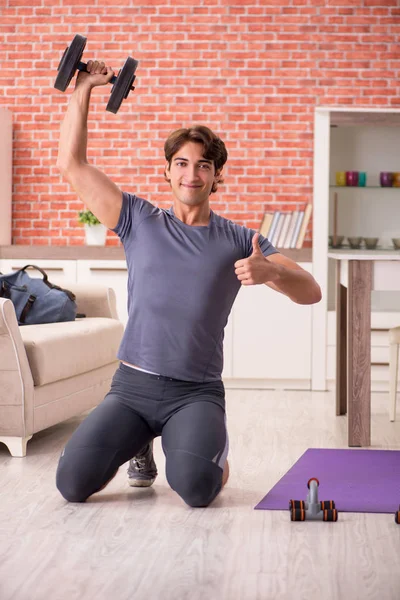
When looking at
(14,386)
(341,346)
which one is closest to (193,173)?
(14,386)

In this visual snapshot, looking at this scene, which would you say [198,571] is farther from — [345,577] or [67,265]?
[67,265]

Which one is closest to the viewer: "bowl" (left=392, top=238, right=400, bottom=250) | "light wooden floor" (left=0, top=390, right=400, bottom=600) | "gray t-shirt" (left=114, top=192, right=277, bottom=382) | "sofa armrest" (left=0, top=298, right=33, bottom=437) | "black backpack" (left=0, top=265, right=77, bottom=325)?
"light wooden floor" (left=0, top=390, right=400, bottom=600)

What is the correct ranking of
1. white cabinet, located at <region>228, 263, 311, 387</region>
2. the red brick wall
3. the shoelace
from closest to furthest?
the shoelace < white cabinet, located at <region>228, 263, 311, 387</region> < the red brick wall

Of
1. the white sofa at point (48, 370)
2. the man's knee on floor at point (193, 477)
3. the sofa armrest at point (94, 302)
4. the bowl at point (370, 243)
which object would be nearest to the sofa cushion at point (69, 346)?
the white sofa at point (48, 370)

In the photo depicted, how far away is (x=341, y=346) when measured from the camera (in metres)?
4.53

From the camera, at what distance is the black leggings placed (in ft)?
8.54

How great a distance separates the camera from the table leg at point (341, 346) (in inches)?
178

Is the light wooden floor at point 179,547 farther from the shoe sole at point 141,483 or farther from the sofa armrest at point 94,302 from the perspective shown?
the sofa armrest at point 94,302

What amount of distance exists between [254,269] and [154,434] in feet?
2.34

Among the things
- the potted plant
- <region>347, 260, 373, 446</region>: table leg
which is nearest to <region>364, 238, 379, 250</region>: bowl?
the potted plant

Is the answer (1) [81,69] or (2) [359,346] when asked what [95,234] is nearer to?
(2) [359,346]

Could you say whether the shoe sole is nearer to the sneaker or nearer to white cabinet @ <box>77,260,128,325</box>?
the sneaker

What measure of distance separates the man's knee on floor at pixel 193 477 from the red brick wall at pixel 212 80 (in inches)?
137

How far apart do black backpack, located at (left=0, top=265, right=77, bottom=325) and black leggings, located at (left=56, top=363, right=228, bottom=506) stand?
134cm
